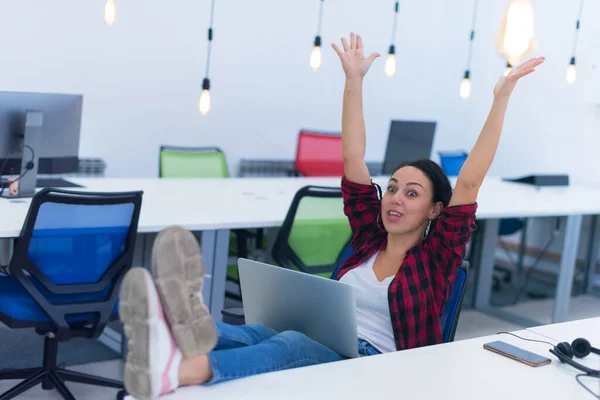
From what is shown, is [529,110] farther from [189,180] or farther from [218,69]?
[189,180]

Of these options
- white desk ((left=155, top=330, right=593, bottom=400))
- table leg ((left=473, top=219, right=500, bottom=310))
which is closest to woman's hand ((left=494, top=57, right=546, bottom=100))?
white desk ((left=155, top=330, right=593, bottom=400))

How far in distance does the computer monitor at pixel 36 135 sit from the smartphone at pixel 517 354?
235 centimetres

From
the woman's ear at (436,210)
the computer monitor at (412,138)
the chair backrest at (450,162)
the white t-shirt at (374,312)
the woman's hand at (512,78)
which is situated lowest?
the white t-shirt at (374,312)

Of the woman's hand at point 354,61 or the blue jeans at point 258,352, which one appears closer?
the blue jeans at point 258,352

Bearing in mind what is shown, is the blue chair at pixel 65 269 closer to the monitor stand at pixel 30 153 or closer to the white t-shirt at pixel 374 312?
the monitor stand at pixel 30 153

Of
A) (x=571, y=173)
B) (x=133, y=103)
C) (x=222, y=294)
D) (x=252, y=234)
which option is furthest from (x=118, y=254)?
(x=571, y=173)

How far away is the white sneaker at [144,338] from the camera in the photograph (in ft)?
4.14

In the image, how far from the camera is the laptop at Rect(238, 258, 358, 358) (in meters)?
1.69

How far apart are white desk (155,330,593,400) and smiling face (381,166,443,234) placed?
19.8 inches

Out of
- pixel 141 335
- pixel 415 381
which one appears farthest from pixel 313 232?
pixel 141 335

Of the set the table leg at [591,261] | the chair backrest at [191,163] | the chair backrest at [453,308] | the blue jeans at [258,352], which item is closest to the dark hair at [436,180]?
the chair backrest at [453,308]

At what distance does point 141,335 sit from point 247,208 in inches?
91.0

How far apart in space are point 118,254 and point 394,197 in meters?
1.22

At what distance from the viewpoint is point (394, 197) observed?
84.8 inches
